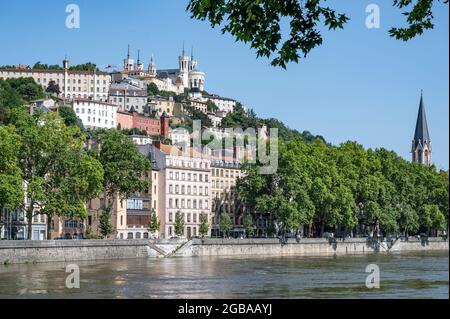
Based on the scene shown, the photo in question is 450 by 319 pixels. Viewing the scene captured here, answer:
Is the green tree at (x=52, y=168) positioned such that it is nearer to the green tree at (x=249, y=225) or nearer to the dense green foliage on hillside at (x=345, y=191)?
the dense green foliage on hillside at (x=345, y=191)

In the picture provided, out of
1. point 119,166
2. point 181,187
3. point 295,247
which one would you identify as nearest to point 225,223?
point 181,187

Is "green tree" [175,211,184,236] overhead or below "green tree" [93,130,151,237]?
below

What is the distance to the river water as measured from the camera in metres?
45.0

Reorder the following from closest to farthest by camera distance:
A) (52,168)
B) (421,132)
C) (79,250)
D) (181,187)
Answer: (79,250) → (52,168) → (181,187) → (421,132)

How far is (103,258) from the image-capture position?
80.2 metres

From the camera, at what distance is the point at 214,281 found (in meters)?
54.2

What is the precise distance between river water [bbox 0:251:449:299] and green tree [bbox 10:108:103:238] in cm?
603

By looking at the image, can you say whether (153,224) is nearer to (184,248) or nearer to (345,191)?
(184,248)

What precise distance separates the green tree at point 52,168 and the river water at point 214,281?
19.8ft

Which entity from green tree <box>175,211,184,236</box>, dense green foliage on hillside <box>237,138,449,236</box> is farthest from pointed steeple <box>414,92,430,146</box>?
green tree <box>175,211,184,236</box>

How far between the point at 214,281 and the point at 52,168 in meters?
28.0

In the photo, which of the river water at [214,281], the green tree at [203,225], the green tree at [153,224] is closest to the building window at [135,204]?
the green tree at [153,224]

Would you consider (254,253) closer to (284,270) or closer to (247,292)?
(284,270)

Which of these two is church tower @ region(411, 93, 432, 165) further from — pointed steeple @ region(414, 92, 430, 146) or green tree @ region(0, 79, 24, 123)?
green tree @ region(0, 79, 24, 123)
